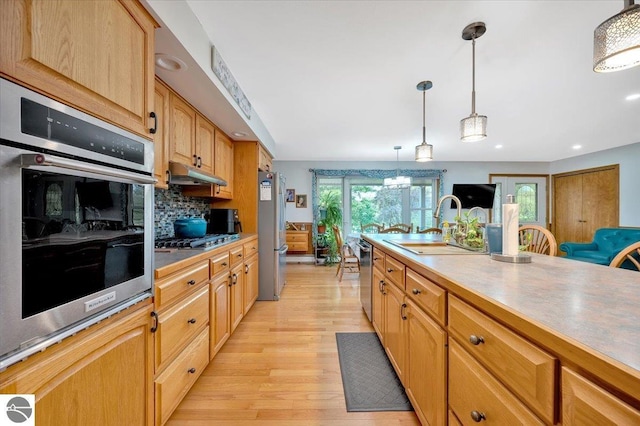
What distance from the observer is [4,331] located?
578mm

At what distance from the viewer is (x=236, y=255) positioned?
2371mm

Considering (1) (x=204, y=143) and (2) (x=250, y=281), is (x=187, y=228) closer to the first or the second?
(1) (x=204, y=143)

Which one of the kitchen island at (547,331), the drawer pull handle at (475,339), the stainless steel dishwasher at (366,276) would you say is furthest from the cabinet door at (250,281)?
the drawer pull handle at (475,339)

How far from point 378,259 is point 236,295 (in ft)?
4.42

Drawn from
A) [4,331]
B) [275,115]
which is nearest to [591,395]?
[4,331]

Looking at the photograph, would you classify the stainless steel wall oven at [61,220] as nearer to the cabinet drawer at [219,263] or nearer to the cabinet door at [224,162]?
the cabinet drawer at [219,263]

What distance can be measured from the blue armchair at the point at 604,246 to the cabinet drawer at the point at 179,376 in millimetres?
5444

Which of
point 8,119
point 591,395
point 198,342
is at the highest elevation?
point 8,119

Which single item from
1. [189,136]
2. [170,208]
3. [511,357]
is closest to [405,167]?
[189,136]

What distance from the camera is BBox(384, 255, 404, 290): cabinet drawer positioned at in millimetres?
1566

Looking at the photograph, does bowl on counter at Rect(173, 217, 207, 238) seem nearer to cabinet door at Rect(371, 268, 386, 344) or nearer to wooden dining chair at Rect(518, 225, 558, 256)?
cabinet door at Rect(371, 268, 386, 344)

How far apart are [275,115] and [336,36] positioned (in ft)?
5.42

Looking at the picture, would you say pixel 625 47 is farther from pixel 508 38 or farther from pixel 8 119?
pixel 8 119

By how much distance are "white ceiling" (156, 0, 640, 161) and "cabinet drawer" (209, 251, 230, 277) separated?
1351 millimetres
